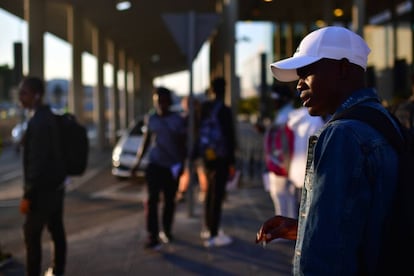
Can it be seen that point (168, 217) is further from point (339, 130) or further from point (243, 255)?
point (339, 130)

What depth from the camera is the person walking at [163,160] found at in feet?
20.6

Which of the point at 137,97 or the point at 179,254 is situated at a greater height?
the point at 137,97

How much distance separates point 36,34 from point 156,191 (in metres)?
10.6

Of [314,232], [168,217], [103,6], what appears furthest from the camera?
[103,6]

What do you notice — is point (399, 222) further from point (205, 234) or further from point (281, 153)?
point (205, 234)

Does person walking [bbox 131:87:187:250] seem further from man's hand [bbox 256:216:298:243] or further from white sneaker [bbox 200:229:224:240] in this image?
man's hand [bbox 256:216:298:243]

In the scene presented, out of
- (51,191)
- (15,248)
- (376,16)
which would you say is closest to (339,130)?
(51,191)

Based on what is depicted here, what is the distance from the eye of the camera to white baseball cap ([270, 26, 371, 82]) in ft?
6.26

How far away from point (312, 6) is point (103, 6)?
8.05 metres

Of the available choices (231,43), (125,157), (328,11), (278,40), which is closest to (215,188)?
(125,157)

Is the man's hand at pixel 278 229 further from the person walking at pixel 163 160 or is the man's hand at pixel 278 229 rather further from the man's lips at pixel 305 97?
the person walking at pixel 163 160

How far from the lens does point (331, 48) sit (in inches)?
75.2

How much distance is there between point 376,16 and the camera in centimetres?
2411

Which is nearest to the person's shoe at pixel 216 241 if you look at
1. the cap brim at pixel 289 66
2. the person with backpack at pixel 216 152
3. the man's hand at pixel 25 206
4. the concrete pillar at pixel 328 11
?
the person with backpack at pixel 216 152
